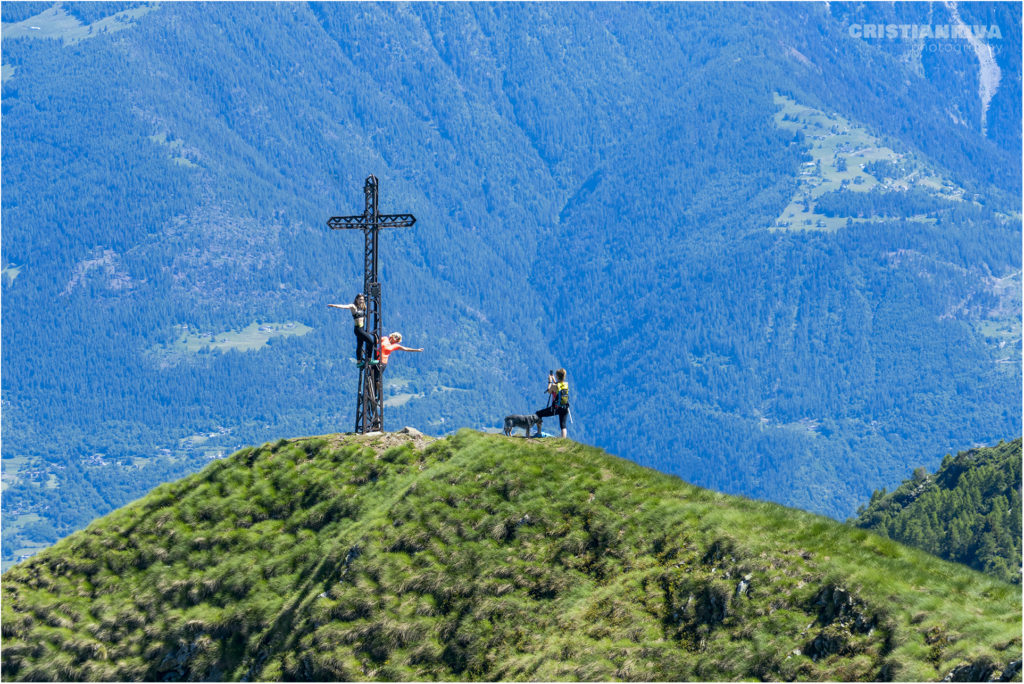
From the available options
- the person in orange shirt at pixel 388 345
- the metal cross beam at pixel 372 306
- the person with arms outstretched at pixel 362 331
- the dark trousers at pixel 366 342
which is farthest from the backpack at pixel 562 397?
the dark trousers at pixel 366 342

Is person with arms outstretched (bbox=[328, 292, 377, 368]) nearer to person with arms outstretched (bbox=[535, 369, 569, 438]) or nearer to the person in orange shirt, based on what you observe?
the person in orange shirt

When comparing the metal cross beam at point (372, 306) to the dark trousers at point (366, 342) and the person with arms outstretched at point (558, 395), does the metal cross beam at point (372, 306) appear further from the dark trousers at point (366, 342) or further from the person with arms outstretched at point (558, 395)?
the person with arms outstretched at point (558, 395)

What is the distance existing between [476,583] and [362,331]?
1742cm

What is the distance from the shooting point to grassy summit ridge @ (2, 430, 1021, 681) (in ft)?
152

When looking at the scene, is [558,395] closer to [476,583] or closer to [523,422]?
[523,422]

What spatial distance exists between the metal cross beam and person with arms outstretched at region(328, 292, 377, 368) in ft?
1.38

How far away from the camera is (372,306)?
232ft

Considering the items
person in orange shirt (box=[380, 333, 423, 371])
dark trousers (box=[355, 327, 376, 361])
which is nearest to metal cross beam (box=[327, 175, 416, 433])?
dark trousers (box=[355, 327, 376, 361])

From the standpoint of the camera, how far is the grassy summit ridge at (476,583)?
4647 centimetres

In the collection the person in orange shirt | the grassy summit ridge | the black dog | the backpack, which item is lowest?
the grassy summit ridge

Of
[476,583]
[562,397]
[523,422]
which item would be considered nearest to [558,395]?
[562,397]

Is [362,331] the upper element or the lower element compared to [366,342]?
upper

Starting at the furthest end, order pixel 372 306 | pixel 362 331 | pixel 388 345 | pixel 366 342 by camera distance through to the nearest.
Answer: pixel 372 306
pixel 366 342
pixel 388 345
pixel 362 331

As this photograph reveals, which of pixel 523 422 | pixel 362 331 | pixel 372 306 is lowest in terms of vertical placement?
pixel 523 422
